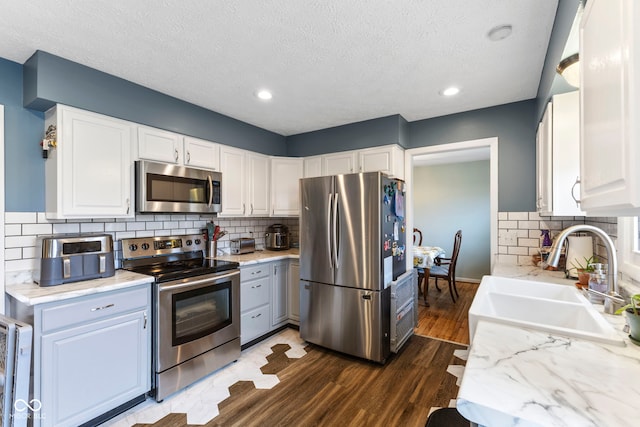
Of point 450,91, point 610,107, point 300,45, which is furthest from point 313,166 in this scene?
point 610,107

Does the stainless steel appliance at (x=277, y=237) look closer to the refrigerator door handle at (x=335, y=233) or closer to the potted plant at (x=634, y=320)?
the refrigerator door handle at (x=335, y=233)

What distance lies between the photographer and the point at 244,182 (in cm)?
329

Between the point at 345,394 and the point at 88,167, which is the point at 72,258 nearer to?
the point at 88,167

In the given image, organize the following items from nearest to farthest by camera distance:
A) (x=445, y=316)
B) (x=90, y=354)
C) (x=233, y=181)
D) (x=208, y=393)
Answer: (x=90, y=354), (x=208, y=393), (x=233, y=181), (x=445, y=316)

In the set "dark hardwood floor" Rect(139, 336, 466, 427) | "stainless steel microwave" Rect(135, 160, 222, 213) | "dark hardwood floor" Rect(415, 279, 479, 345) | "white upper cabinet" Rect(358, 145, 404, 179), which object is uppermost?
"white upper cabinet" Rect(358, 145, 404, 179)

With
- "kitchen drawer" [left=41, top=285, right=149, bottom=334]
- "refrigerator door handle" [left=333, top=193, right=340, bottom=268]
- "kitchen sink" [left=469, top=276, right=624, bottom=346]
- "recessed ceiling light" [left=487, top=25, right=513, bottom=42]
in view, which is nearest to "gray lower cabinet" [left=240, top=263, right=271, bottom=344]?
"refrigerator door handle" [left=333, top=193, right=340, bottom=268]

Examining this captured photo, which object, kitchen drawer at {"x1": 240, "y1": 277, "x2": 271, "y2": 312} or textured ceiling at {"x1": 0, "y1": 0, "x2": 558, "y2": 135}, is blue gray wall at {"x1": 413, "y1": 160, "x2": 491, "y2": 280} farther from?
kitchen drawer at {"x1": 240, "y1": 277, "x2": 271, "y2": 312}

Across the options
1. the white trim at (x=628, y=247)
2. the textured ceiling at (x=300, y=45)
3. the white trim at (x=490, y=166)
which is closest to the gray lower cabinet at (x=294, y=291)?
the white trim at (x=490, y=166)

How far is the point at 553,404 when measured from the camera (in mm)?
676

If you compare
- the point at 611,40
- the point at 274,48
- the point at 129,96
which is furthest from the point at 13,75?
the point at 611,40

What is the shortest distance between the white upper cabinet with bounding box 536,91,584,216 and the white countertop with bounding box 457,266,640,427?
0.99m

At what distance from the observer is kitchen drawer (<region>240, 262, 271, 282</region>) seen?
2.81 metres

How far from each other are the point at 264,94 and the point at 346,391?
8.32 feet

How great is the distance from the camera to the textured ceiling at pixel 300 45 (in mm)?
1524
